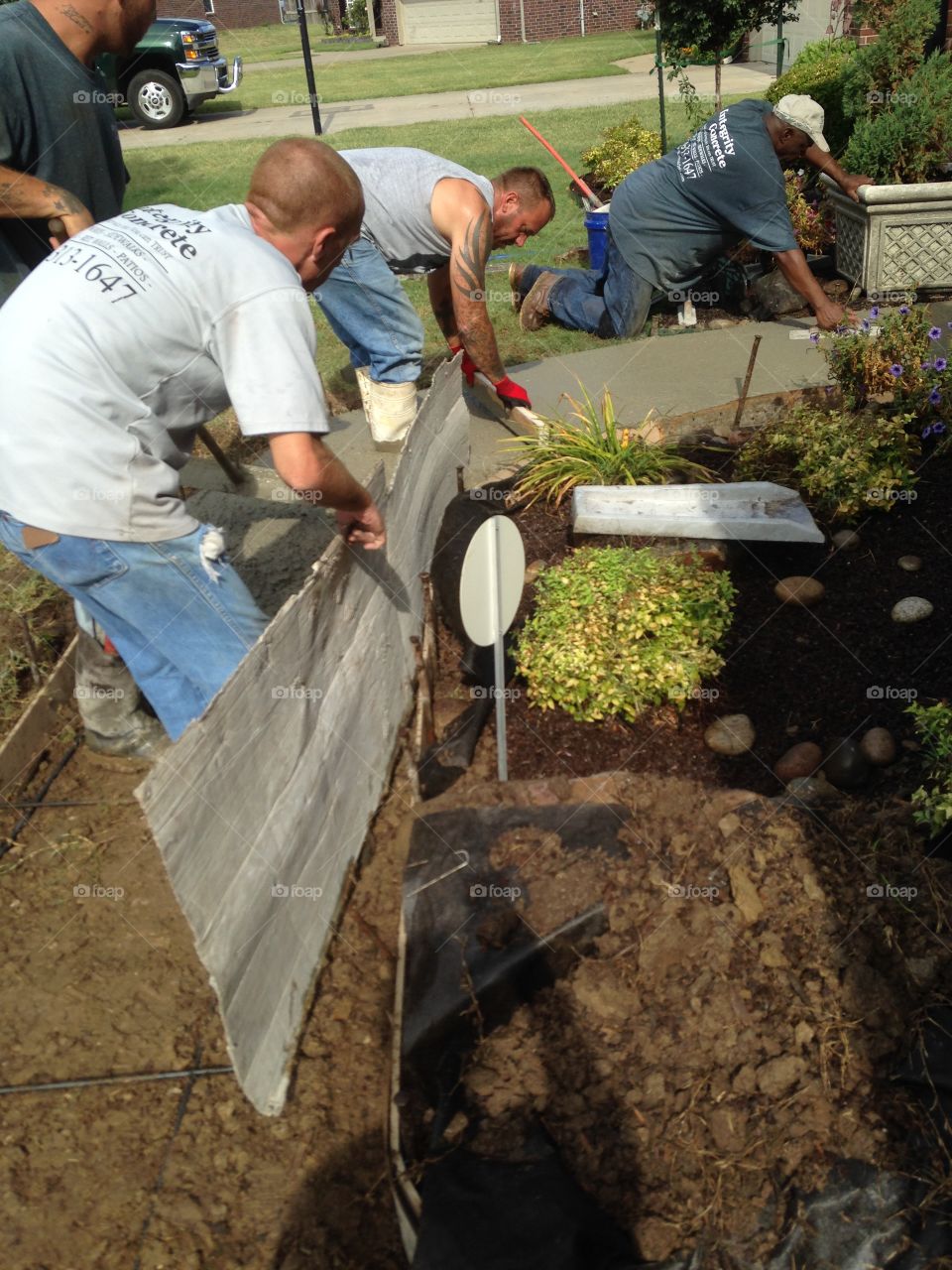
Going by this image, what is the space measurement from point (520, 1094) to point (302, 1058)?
65 cm

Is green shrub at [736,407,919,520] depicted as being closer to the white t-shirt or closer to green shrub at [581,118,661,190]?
the white t-shirt

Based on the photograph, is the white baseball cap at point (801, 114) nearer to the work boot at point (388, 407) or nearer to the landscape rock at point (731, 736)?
the work boot at point (388, 407)

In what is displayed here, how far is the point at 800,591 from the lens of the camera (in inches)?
154

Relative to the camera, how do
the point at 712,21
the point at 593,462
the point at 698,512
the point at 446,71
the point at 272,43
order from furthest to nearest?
1. the point at 272,43
2. the point at 446,71
3. the point at 712,21
4. the point at 593,462
5. the point at 698,512

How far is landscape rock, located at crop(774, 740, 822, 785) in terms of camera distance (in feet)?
10.5

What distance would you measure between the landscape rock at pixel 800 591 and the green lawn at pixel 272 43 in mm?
29322

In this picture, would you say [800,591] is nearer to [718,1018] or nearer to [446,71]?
[718,1018]

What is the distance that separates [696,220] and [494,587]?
14.3 feet

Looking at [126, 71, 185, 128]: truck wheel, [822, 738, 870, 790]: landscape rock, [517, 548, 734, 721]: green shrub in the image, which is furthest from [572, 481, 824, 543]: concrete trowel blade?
[126, 71, 185, 128]: truck wheel

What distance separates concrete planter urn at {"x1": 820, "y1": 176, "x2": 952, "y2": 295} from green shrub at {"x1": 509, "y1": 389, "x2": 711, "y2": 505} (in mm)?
2911

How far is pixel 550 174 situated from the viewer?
36.4 feet

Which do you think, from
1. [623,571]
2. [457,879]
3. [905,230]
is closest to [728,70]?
[905,230]

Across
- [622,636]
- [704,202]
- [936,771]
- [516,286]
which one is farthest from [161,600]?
[516,286]

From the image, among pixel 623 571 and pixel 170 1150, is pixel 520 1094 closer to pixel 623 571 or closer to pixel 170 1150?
pixel 170 1150
